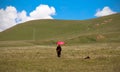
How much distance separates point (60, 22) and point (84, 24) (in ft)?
73.3

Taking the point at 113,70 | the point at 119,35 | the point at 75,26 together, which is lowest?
the point at 113,70

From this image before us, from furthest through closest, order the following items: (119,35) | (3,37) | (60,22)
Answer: (60,22)
(3,37)
(119,35)

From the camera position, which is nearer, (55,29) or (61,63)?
(61,63)

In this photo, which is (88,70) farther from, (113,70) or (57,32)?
(57,32)

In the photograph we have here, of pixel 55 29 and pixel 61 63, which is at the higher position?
pixel 55 29

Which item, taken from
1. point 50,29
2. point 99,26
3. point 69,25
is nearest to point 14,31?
point 50,29

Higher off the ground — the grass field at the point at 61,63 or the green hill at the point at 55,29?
the green hill at the point at 55,29

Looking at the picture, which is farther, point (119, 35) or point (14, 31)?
point (14, 31)

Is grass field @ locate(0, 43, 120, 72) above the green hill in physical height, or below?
below

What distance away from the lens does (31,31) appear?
17788cm

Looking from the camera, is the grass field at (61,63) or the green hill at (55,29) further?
the green hill at (55,29)

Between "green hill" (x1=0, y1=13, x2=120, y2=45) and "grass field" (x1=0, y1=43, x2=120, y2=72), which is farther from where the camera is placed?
"green hill" (x1=0, y1=13, x2=120, y2=45)

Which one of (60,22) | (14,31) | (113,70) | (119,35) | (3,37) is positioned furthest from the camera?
(60,22)

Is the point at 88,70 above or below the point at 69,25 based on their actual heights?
below
